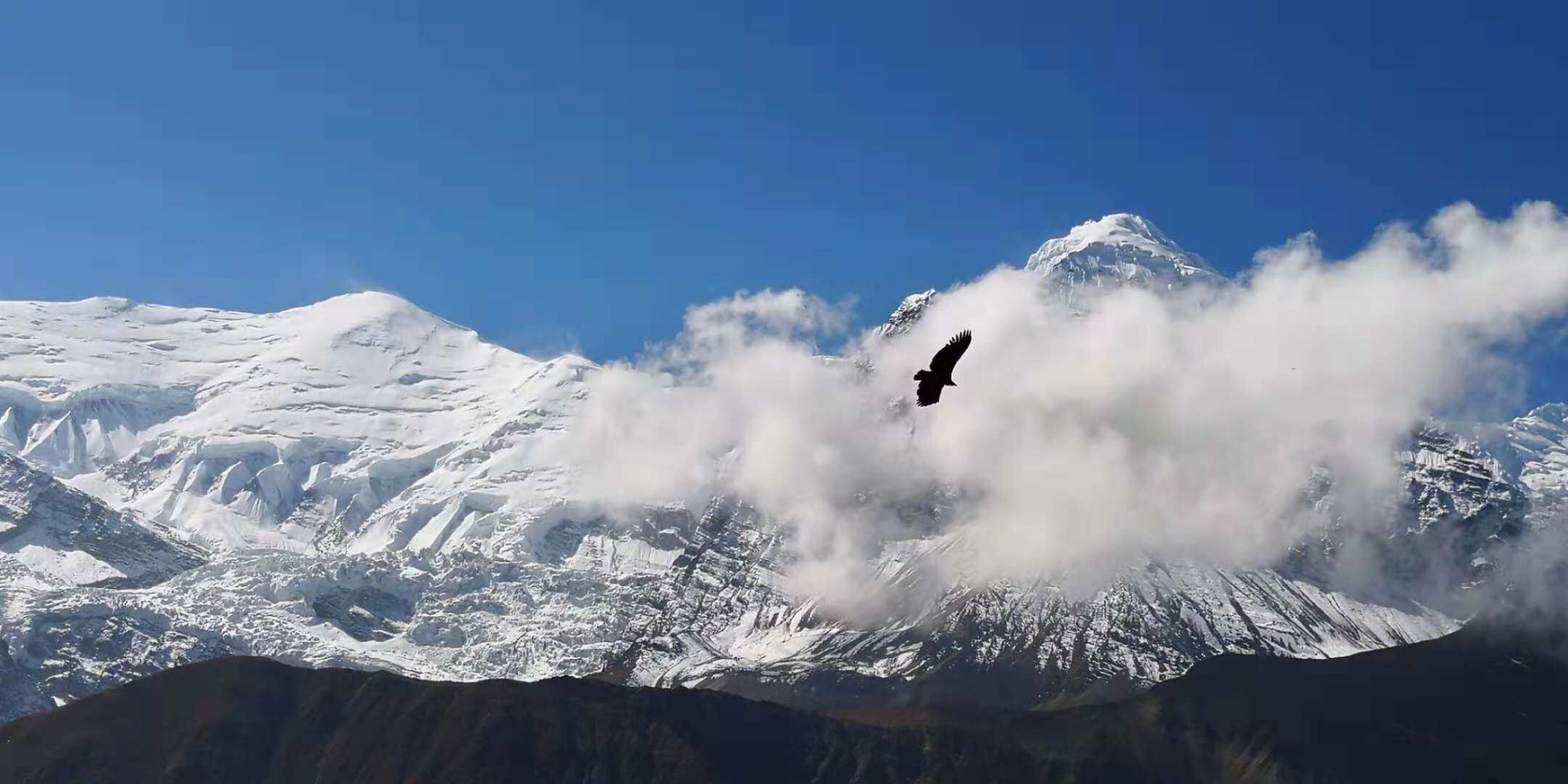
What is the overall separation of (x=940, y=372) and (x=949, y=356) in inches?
59.9

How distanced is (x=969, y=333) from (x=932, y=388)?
14.6 feet

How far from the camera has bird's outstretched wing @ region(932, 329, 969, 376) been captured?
12688cm

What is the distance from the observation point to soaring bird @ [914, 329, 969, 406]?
416ft

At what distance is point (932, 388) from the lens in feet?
417

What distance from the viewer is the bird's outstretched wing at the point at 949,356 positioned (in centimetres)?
12688

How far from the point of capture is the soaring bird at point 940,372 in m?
127

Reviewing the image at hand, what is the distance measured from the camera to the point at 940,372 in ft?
416

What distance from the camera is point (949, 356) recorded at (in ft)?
419

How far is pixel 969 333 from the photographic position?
419ft
